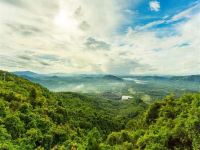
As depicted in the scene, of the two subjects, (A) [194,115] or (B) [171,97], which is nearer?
(A) [194,115]

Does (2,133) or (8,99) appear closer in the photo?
(2,133)

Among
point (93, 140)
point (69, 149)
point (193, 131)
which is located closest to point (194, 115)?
point (193, 131)

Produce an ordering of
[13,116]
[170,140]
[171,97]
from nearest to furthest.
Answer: [170,140] → [13,116] → [171,97]

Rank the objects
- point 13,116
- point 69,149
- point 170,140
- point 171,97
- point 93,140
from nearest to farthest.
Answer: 1. point 170,140
2. point 93,140
3. point 69,149
4. point 13,116
5. point 171,97

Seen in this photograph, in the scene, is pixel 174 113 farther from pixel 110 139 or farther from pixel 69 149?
pixel 69 149

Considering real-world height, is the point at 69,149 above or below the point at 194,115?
below

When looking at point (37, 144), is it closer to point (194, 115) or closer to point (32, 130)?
point (32, 130)

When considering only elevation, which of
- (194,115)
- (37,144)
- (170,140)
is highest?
(194,115)

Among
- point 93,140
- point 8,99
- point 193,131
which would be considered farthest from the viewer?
point 8,99

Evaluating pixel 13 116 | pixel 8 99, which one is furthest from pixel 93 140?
pixel 8 99
